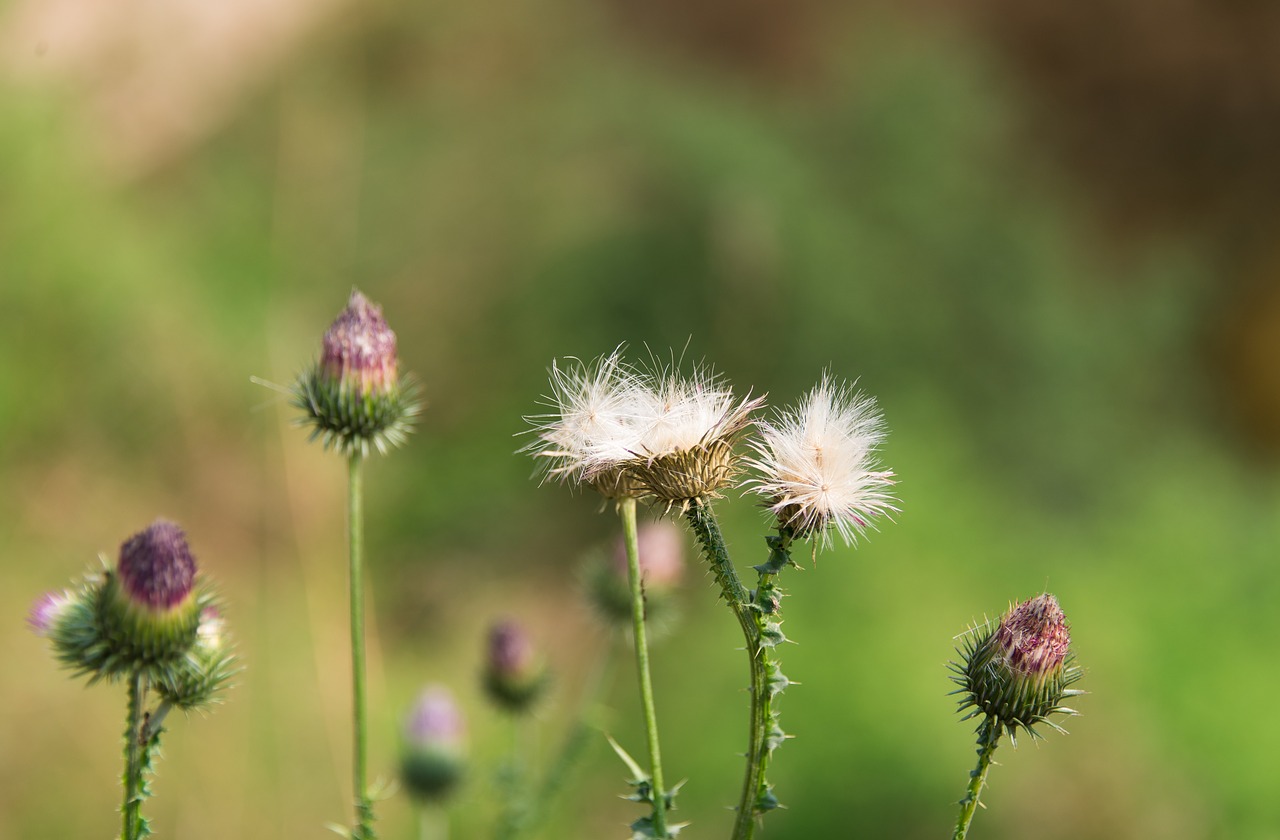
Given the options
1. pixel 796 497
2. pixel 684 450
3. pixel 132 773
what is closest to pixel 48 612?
pixel 132 773

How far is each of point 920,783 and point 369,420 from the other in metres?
3.45

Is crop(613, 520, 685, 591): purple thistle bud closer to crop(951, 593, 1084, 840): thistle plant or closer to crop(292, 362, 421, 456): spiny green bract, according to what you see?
crop(292, 362, 421, 456): spiny green bract

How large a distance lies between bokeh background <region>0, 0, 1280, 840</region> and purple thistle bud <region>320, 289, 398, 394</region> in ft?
3.78

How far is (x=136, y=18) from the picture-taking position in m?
9.09

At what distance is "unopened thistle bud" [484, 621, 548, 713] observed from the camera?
2.62 m

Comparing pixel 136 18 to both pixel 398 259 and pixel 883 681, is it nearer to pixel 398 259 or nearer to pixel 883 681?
pixel 398 259

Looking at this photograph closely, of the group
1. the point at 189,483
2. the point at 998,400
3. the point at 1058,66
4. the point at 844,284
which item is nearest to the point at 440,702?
the point at 189,483

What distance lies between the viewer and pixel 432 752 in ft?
8.81

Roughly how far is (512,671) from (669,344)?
4082mm

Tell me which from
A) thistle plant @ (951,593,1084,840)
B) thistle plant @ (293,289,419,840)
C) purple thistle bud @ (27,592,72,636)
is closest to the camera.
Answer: thistle plant @ (951,593,1084,840)

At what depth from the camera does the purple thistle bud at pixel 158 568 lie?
4.57 ft

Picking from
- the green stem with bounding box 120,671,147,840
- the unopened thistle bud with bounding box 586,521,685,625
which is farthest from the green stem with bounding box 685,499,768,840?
the unopened thistle bud with bounding box 586,521,685,625

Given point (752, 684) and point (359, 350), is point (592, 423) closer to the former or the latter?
point (752, 684)

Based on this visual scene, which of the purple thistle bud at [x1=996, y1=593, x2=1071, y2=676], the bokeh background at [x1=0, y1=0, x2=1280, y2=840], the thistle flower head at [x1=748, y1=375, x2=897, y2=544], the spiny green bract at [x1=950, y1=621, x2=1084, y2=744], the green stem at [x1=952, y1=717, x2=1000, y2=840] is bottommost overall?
the green stem at [x1=952, y1=717, x2=1000, y2=840]
